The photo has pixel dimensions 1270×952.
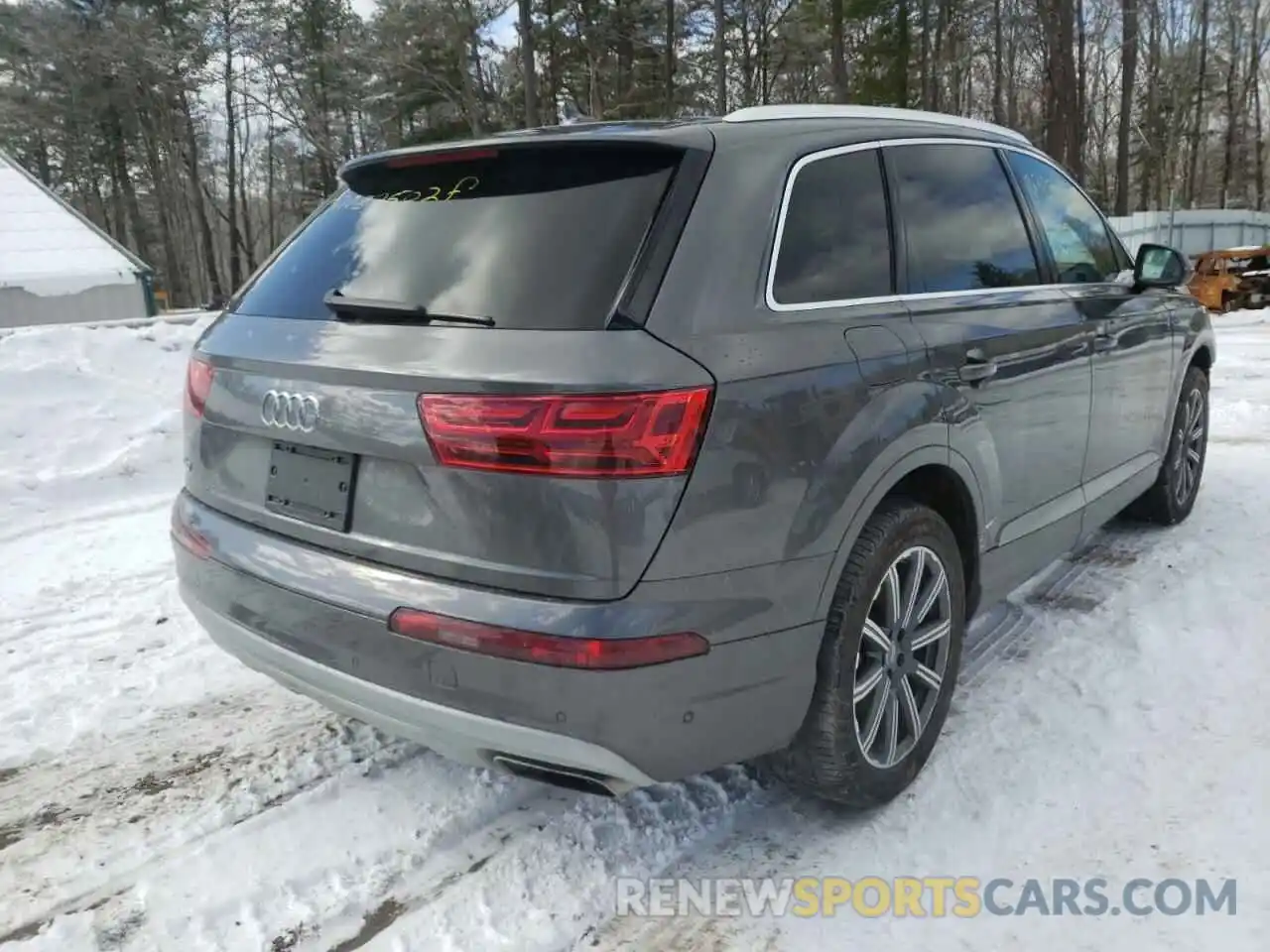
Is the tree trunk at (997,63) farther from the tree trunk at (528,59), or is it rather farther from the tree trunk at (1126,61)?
the tree trunk at (528,59)

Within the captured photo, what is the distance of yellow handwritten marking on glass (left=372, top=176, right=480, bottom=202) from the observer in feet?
8.46

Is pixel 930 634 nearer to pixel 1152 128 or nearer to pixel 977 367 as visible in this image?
pixel 977 367

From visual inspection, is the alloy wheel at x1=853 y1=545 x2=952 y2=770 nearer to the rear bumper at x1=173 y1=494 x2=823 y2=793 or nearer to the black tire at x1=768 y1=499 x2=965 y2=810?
the black tire at x1=768 y1=499 x2=965 y2=810

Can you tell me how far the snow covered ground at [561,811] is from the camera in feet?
7.82

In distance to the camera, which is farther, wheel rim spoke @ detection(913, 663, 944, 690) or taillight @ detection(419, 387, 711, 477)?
wheel rim spoke @ detection(913, 663, 944, 690)

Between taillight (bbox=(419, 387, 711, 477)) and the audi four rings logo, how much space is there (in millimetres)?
480

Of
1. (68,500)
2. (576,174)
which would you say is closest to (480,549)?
(576,174)

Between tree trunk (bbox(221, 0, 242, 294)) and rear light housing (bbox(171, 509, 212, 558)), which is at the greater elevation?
tree trunk (bbox(221, 0, 242, 294))

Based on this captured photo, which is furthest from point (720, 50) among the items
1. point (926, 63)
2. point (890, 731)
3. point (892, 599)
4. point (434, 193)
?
point (890, 731)

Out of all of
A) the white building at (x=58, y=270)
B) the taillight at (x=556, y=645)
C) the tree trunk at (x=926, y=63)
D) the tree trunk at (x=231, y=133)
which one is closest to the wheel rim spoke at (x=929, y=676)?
the taillight at (x=556, y=645)

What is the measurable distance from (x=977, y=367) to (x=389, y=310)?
5.77 feet

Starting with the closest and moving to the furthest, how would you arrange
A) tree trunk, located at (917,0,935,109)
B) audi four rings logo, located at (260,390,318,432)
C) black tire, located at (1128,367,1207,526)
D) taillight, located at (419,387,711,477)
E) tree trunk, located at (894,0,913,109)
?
taillight, located at (419,387,711,477), audi four rings logo, located at (260,390,318,432), black tire, located at (1128,367,1207,526), tree trunk, located at (894,0,913,109), tree trunk, located at (917,0,935,109)

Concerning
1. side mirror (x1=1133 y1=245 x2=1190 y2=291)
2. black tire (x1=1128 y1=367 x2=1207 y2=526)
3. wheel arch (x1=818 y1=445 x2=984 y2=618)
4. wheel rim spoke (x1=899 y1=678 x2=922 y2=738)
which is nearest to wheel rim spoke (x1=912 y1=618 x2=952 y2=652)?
wheel rim spoke (x1=899 y1=678 x2=922 y2=738)

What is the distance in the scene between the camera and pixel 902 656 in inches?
110
